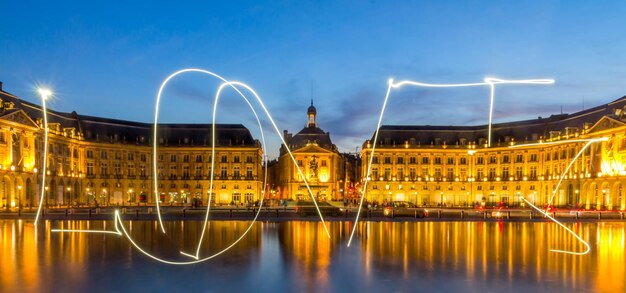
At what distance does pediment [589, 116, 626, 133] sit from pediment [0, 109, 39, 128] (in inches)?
3236

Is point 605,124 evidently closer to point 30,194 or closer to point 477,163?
point 477,163

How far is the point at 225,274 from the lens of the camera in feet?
62.2

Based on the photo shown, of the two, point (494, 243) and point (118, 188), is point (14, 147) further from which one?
point (494, 243)

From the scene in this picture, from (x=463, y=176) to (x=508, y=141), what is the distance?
38.9 ft

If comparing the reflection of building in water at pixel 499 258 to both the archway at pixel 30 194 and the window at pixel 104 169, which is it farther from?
the window at pixel 104 169

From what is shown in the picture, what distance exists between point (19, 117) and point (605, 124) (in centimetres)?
8318

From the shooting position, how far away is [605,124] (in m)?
83.1

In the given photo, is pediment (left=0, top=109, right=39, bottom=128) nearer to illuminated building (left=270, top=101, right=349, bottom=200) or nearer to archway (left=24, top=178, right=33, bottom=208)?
archway (left=24, top=178, right=33, bottom=208)

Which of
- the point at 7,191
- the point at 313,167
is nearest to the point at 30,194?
the point at 7,191

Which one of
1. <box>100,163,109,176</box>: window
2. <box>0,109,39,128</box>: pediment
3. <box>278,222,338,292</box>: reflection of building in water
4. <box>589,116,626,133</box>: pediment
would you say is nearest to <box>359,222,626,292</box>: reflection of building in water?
<box>278,222,338,292</box>: reflection of building in water

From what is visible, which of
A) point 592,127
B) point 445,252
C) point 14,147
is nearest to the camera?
point 445,252

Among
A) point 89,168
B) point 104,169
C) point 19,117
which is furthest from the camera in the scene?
point 104,169

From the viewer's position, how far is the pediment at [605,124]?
79963 millimetres

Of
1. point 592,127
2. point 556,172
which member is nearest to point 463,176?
point 556,172
